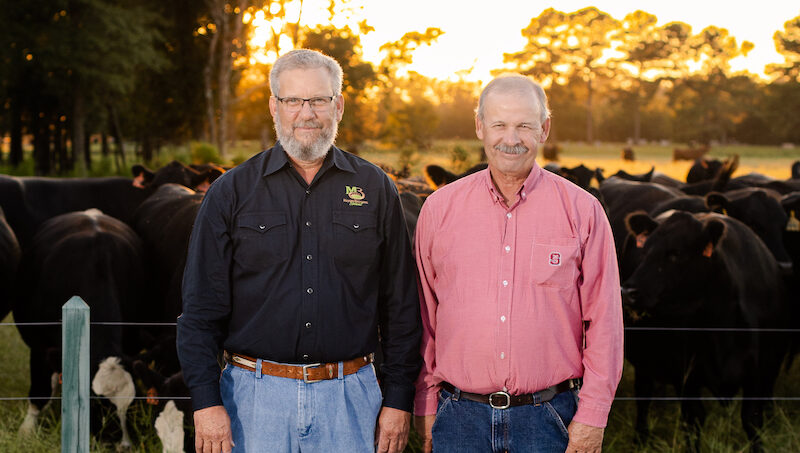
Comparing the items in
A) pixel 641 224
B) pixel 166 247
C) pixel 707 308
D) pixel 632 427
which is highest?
pixel 641 224

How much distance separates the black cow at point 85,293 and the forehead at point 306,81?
320 centimetres

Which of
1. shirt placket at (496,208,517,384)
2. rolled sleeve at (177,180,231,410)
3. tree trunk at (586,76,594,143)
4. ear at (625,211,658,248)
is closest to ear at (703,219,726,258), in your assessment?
ear at (625,211,658,248)

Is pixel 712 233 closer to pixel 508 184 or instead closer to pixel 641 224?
pixel 641 224

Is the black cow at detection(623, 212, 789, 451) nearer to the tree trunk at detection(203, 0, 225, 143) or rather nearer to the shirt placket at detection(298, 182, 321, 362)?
the shirt placket at detection(298, 182, 321, 362)

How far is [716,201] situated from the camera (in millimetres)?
7660

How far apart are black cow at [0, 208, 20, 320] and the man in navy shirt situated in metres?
5.77

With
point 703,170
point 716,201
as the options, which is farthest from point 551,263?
point 703,170

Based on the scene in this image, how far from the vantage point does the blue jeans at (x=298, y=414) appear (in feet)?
9.32

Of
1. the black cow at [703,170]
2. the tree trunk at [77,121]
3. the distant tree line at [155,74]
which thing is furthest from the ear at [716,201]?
the tree trunk at [77,121]

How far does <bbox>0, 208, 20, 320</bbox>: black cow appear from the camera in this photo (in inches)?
306

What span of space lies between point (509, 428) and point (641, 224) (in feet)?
11.2

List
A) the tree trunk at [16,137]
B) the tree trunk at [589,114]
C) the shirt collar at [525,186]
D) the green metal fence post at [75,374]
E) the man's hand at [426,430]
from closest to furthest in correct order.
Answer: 1. the shirt collar at [525,186]
2. the man's hand at [426,430]
3. the green metal fence post at [75,374]
4. the tree trunk at [16,137]
5. the tree trunk at [589,114]

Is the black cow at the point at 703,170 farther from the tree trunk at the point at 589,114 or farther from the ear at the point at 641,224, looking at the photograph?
the tree trunk at the point at 589,114

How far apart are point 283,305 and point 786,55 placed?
59.6 metres
